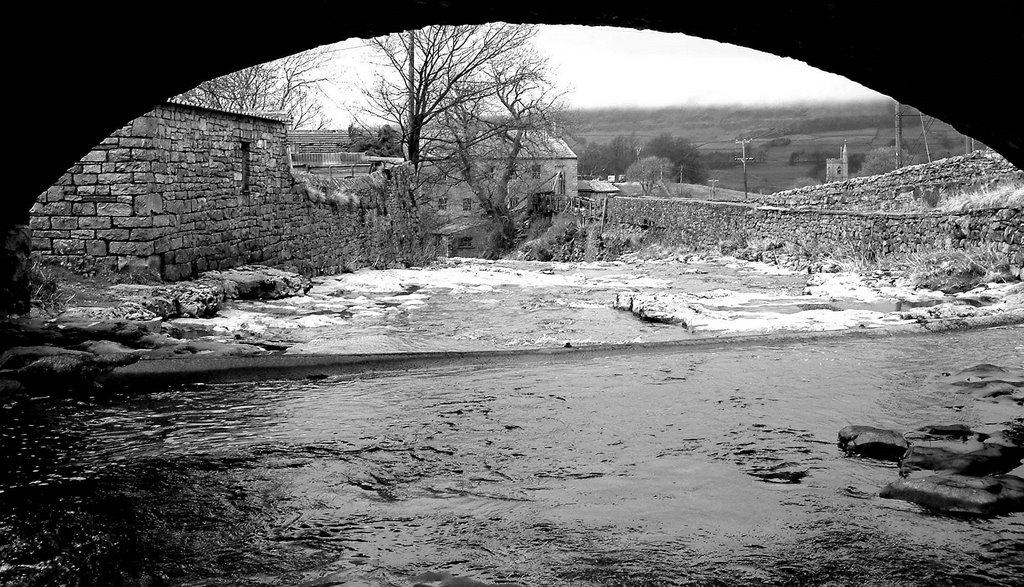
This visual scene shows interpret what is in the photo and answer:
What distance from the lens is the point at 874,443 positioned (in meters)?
5.28

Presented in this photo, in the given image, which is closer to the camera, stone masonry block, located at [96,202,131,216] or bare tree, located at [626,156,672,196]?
stone masonry block, located at [96,202,131,216]

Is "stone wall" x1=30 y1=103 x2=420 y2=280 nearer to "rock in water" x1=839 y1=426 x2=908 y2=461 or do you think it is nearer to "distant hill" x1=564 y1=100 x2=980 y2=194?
"rock in water" x1=839 y1=426 x2=908 y2=461

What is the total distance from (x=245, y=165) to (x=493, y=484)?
10736 mm

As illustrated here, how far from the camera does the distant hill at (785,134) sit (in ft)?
181

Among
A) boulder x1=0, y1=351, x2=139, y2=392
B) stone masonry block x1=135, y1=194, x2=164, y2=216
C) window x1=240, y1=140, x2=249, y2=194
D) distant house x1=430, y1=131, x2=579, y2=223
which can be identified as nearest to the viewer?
boulder x1=0, y1=351, x2=139, y2=392

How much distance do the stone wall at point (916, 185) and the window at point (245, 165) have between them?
14.4 metres

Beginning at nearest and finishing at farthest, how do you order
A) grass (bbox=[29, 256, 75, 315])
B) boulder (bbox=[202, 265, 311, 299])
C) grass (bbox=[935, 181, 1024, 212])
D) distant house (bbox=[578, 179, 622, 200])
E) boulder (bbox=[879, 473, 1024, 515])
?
boulder (bbox=[879, 473, 1024, 515])
grass (bbox=[29, 256, 75, 315])
boulder (bbox=[202, 265, 311, 299])
grass (bbox=[935, 181, 1024, 212])
distant house (bbox=[578, 179, 622, 200])

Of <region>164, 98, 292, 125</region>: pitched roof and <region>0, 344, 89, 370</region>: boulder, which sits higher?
<region>164, 98, 292, 125</region>: pitched roof

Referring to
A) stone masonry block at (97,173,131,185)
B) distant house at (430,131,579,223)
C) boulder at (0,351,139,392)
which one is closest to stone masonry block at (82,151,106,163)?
stone masonry block at (97,173,131,185)

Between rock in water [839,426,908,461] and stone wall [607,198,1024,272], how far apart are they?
342 inches

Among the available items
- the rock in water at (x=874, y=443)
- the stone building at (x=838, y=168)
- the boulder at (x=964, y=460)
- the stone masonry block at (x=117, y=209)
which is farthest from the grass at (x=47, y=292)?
the stone building at (x=838, y=168)

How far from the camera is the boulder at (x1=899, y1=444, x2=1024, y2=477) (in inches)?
192

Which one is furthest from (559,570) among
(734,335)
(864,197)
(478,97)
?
(478,97)

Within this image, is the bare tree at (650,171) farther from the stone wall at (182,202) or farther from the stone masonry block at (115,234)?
the stone masonry block at (115,234)
